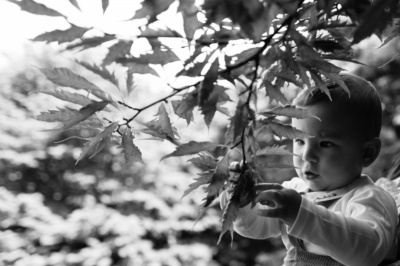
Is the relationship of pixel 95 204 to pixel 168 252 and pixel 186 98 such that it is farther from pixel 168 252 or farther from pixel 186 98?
pixel 186 98

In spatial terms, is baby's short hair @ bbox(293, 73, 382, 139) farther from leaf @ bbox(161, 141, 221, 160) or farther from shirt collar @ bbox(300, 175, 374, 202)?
Result: leaf @ bbox(161, 141, 221, 160)

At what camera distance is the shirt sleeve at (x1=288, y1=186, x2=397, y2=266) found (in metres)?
0.67

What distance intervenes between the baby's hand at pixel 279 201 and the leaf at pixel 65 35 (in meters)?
0.30

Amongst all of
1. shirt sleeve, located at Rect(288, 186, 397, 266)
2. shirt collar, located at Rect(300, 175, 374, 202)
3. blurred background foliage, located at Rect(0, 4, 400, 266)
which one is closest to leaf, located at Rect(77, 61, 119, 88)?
shirt sleeve, located at Rect(288, 186, 397, 266)

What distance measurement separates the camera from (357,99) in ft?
2.70

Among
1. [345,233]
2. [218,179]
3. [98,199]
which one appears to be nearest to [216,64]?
[218,179]

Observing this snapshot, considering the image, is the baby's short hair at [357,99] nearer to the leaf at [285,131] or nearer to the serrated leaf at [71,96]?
the leaf at [285,131]

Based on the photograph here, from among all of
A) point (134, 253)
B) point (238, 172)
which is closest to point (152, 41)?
point (238, 172)

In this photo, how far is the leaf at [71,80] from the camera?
54cm

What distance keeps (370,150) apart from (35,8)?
595mm

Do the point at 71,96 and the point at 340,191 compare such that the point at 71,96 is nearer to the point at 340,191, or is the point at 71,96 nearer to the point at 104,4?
the point at 104,4

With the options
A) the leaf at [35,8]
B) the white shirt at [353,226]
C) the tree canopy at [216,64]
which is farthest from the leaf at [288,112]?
the leaf at [35,8]

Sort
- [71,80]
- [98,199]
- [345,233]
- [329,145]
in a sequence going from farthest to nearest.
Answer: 1. [98,199]
2. [329,145]
3. [345,233]
4. [71,80]

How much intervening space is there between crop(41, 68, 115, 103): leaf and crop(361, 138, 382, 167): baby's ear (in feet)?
1.56
